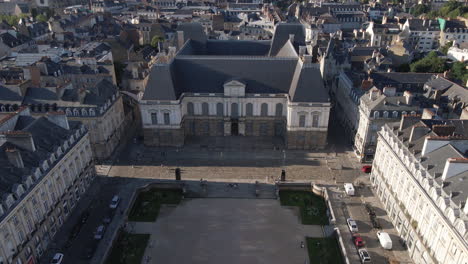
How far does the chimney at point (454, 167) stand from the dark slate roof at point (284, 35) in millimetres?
52663

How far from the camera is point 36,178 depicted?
136ft

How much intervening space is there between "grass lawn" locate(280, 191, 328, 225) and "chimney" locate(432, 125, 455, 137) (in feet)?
58.5

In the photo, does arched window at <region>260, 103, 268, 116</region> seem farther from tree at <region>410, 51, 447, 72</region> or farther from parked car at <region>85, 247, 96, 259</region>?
tree at <region>410, 51, 447, 72</region>

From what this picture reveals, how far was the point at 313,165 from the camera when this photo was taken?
62656mm

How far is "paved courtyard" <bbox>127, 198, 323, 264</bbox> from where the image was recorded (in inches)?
1710

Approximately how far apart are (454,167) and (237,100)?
39107 mm

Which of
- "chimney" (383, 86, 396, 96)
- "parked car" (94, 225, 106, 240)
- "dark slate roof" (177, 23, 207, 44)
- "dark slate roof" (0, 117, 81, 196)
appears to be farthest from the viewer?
"dark slate roof" (177, 23, 207, 44)

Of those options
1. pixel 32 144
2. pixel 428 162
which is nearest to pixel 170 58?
pixel 32 144

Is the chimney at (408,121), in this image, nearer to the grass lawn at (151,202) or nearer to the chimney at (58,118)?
the grass lawn at (151,202)

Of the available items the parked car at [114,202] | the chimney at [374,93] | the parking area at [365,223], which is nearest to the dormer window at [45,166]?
the parked car at [114,202]

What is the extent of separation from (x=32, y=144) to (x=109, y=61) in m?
42.5

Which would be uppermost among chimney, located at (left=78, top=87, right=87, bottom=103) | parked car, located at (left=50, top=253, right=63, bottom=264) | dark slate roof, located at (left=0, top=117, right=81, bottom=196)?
chimney, located at (left=78, top=87, right=87, bottom=103)

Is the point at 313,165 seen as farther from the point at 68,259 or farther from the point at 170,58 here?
the point at 68,259

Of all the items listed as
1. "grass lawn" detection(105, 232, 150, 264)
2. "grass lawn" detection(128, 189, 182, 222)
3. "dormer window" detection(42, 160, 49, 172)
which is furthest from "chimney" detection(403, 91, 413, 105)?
"dormer window" detection(42, 160, 49, 172)
